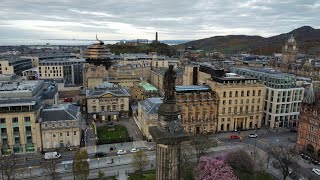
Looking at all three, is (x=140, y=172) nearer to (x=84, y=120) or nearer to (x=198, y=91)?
(x=198, y=91)

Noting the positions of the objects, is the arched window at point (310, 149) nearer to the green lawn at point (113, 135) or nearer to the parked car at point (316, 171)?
the parked car at point (316, 171)

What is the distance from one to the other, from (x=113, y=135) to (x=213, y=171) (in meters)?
33.9

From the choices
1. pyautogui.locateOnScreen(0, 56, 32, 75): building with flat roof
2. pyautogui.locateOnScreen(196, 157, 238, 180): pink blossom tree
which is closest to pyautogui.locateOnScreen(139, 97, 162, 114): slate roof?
pyautogui.locateOnScreen(196, 157, 238, 180): pink blossom tree

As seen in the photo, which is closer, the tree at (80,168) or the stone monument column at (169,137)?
the stone monument column at (169,137)

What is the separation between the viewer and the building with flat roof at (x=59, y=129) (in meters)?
62.2

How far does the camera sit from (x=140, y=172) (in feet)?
174

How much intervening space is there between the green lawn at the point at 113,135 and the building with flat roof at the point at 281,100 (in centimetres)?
4247

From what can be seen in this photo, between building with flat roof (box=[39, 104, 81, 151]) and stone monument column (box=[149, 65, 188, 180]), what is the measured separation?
168 ft

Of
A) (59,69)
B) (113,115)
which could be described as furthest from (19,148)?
(59,69)

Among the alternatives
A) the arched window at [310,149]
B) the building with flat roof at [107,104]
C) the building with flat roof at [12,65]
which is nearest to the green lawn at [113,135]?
the building with flat roof at [107,104]

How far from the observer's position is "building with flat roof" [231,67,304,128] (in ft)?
262

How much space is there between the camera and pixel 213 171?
Answer: 150 ft

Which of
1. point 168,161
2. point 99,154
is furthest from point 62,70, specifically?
point 168,161

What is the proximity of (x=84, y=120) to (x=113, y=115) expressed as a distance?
28.9ft
